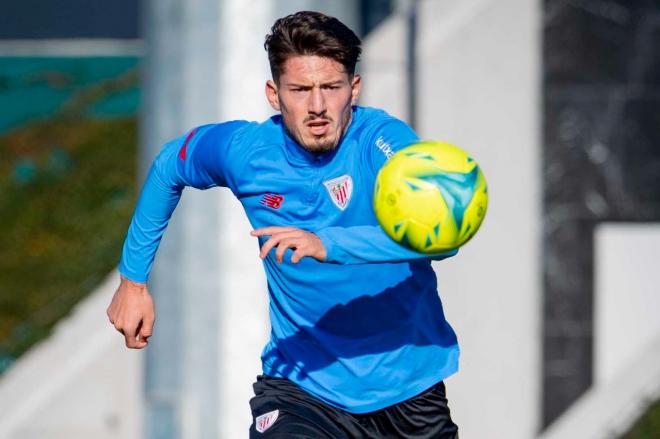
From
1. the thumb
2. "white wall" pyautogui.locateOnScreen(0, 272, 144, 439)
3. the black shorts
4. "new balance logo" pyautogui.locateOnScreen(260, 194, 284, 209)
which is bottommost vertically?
"white wall" pyautogui.locateOnScreen(0, 272, 144, 439)

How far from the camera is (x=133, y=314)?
5129mm

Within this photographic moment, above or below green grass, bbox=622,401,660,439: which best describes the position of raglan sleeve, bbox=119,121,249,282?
above

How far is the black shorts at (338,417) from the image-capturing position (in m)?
4.96

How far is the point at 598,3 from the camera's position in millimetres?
9859

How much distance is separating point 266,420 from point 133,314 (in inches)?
25.0

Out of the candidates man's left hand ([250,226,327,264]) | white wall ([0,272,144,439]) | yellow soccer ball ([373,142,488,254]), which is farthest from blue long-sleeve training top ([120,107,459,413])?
white wall ([0,272,144,439])

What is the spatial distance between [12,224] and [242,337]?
5.61 metres

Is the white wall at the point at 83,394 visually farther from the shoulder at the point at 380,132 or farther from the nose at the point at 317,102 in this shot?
the nose at the point at 317,102

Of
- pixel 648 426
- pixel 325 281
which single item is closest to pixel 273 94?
pixel 325 281

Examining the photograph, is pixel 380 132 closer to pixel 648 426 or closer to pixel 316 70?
pixel 316 70

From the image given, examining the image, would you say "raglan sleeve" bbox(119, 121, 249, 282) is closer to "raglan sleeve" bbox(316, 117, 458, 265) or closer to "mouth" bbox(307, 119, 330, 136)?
"mouth" bbox(307, 119, 330, 136)

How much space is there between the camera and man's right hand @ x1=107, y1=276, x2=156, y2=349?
5.11 m

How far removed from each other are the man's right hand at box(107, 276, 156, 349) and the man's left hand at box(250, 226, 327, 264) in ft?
3.12

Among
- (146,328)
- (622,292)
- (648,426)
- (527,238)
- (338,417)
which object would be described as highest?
(146,328)
